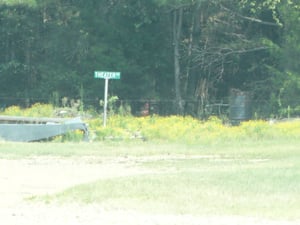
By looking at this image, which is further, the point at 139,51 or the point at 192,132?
the point at 139,51

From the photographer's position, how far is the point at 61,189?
52.8 feet

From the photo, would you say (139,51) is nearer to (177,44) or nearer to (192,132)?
(177,44)

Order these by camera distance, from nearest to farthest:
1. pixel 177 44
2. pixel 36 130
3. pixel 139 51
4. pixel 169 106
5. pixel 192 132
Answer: pixel 36 130 → pixel 192 132 → pixel 169 106 → pixel 177 44 → pixel 139 51

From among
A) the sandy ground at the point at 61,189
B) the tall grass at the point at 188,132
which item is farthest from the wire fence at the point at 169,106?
the sandy ground at the point at 61,189

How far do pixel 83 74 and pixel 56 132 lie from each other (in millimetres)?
19831

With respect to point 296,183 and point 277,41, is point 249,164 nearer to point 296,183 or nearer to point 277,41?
point 296,183

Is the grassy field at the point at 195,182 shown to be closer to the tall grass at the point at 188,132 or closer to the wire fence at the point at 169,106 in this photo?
the tall grass at the point at 188,132

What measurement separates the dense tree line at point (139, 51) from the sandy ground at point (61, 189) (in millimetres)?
21932

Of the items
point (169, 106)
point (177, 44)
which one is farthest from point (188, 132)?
point (177, 44)

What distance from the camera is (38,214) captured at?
1326cm

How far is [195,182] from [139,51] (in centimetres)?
3233

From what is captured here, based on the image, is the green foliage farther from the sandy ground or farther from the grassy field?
the sandy ground

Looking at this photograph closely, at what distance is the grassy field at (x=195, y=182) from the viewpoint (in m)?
13.5

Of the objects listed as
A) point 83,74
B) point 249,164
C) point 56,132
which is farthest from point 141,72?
point 249,164
